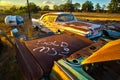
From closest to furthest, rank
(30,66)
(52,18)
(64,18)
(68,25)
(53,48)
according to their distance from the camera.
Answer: (30,66) < (53,48) < (68,25) < (64,18) < (52,18)

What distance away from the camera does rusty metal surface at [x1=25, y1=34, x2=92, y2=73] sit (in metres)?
2.97

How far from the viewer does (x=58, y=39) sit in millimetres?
4109

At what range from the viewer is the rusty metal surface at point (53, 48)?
297 centimetres

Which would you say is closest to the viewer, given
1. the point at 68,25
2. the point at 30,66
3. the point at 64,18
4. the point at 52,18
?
the point at 30,66

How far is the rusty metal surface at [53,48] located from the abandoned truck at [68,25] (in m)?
2.19

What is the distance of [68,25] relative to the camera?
7188 millimetres

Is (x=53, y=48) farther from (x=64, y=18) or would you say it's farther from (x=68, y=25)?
(x=64, y=18)

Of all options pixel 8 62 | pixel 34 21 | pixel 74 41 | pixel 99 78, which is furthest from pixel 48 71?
pixel 34 21

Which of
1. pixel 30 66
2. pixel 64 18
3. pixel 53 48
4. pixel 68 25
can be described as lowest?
pixel 30 66

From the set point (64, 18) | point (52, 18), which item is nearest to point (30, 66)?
point (64, 18)

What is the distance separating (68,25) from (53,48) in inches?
150

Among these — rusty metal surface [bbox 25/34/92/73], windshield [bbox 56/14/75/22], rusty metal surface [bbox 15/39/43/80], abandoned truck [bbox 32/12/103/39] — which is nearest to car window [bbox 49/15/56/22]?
abandoned truck [bbox 32/12/103/39]

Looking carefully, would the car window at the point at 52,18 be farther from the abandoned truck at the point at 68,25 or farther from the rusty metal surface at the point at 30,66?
the rusty metal surface at the point at 30,66

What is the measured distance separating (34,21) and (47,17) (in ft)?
6.04
